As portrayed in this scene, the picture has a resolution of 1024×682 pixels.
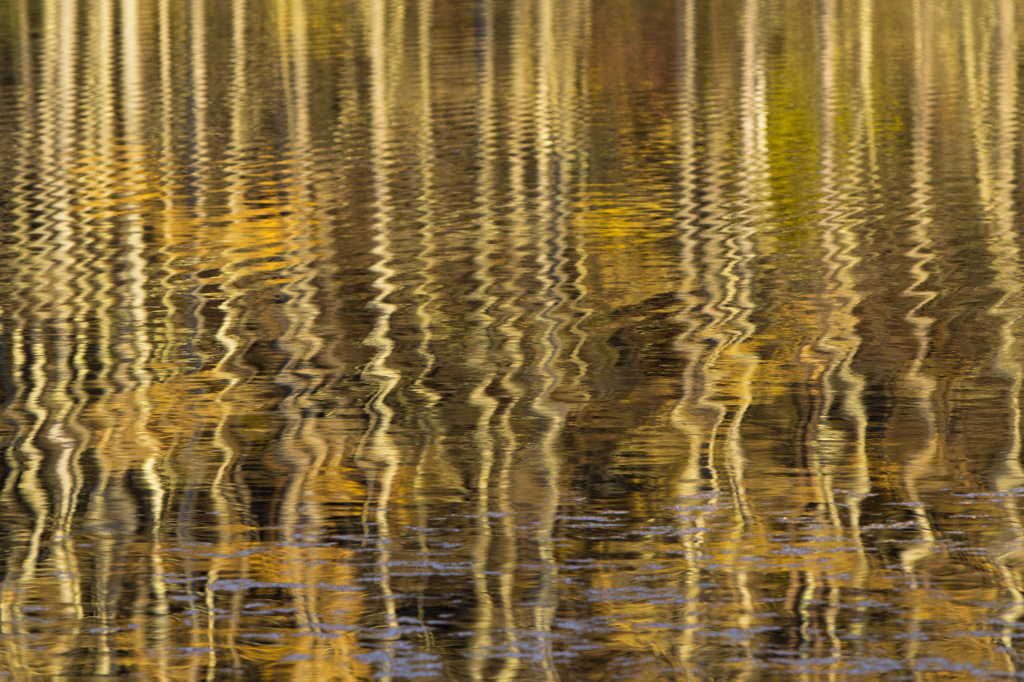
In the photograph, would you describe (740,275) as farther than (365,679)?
Yes

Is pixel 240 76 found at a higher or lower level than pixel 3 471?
higher

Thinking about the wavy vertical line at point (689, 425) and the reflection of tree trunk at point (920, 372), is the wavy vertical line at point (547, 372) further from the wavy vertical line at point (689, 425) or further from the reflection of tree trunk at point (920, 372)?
the reflection of tree trunk at point (920, 372)

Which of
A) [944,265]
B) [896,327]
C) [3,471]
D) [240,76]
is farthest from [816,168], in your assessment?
[240,76]

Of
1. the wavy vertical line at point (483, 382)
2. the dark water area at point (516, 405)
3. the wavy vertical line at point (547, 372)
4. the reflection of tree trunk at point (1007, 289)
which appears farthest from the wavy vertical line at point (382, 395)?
the reflection of tree trunk at point (1007, 289)

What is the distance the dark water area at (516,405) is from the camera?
5.90 metres

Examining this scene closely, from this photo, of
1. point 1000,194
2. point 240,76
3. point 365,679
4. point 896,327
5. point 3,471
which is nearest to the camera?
point 365,679

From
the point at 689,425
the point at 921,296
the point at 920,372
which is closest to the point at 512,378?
the point at 689,425

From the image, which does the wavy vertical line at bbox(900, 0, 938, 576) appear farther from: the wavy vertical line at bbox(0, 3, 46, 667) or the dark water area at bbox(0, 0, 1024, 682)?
the wavy vertical line at bbox(0, 3, 46, 667)

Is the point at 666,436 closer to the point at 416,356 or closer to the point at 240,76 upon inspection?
the point at 416,356

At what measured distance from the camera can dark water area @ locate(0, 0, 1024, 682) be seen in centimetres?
590

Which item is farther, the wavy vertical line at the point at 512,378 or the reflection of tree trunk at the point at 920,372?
the reflection of tree trunk at the point at 920,372

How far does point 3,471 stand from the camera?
796 cm

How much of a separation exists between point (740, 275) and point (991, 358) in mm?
3110

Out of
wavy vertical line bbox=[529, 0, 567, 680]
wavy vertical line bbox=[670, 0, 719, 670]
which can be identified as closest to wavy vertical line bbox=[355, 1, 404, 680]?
wavy vertical line bbox=[529, 0, 567, 680]
